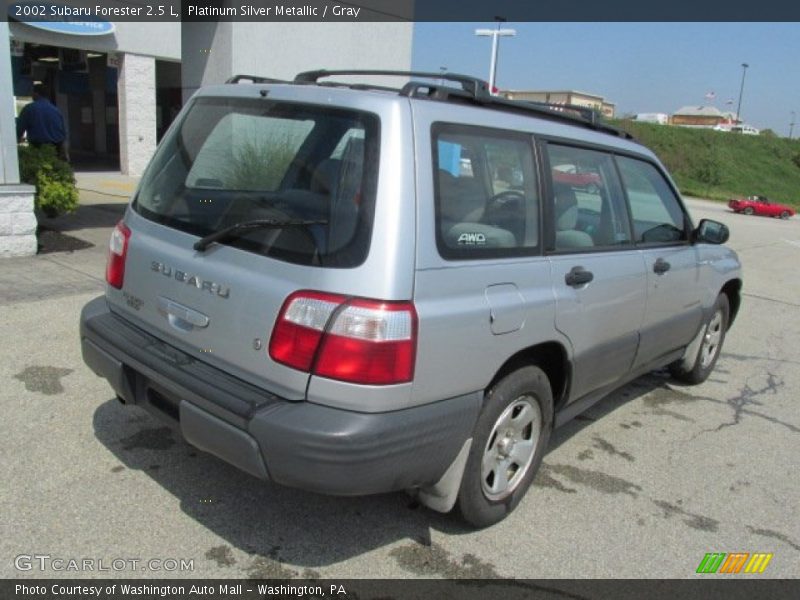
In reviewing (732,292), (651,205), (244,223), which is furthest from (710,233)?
(244,223)

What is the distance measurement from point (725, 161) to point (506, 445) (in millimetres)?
63281

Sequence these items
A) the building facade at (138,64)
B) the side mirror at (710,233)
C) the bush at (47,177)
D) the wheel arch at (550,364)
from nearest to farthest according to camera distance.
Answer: the wheel arch at (550,364) → the side mirror at (710,233) → the bush at (47,177) → the building facade at (138,64)

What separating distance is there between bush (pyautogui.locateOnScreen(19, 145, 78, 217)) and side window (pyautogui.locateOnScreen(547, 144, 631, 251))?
7089 mm

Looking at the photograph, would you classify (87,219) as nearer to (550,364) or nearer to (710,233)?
(710,233)

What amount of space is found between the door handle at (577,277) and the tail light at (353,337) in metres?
1.06

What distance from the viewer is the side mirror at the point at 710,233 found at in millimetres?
4609

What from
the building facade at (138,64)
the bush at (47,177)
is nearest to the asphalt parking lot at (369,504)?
the bush at (47,177)

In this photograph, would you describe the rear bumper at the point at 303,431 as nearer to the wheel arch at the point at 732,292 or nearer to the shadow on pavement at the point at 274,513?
the shadow on pavement at the point at 274,513

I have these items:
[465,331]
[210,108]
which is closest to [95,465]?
[210,108]

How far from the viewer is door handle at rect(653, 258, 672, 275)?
3.95 m

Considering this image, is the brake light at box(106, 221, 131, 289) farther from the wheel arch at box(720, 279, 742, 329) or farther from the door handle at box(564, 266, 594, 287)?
the wheel arch at box(720, 279, 742, 329)

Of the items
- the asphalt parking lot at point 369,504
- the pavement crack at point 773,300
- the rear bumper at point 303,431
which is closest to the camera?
the rear bumper at point 303,431

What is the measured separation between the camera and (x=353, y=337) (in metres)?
2.35

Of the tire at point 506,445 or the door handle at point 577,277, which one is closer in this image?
the tire at point 506,445
